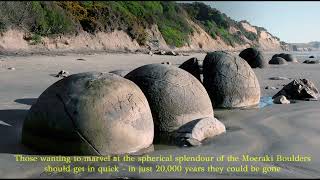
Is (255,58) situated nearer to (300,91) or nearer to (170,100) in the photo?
(300,91)

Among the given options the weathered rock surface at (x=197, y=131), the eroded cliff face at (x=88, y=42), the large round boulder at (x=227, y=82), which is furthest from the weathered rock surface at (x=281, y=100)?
the eroded cliff face at (x=88, y=42)

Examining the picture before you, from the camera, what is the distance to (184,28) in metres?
47.6

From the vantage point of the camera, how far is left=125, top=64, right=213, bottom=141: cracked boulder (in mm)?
5895

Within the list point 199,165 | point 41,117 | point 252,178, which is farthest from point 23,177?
point 252,178

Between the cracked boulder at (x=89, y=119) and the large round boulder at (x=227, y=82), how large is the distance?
10.9 feet

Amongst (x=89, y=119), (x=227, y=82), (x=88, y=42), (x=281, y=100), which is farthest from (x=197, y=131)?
(x=88, y=42)

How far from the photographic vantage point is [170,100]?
232 inches

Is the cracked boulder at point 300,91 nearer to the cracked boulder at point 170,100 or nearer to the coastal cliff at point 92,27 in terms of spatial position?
A: the cracked boulder at point 170,100

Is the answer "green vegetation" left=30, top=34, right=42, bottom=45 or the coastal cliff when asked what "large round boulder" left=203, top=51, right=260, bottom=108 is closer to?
the coastal cliff

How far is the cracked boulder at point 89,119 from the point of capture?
4688mm

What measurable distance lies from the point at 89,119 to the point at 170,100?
4.95ft

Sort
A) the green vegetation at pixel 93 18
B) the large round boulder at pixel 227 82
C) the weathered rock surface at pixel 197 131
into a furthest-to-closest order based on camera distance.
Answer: the green vegetation at pixel 93 18 < the large round boulder at pixel 227 82 < the weathered rock surface at pixel 197 131

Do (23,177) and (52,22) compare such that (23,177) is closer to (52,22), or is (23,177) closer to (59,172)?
(59,172)

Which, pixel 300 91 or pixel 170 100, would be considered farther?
pixel 300 91
